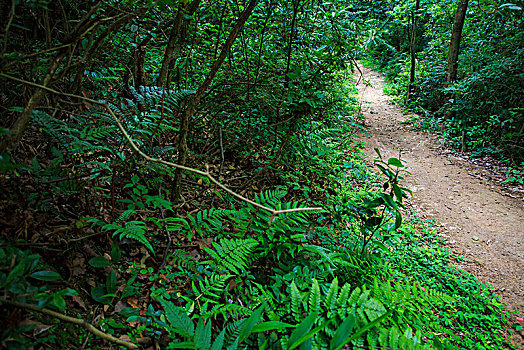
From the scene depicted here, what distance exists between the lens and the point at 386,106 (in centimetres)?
1271

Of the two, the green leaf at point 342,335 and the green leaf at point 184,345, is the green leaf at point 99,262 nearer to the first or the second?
the green leaf at point 184,345

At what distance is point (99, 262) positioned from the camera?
183 cm

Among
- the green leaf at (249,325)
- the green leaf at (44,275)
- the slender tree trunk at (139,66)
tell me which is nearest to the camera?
the green leaf at (44,275)

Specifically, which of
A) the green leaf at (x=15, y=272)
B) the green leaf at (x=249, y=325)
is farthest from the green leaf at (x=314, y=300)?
the green leaf at (x=15, y=272)

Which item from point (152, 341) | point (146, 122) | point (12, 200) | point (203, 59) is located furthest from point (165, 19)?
point (152, 341)

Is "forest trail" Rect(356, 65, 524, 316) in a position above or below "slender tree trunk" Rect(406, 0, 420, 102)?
below

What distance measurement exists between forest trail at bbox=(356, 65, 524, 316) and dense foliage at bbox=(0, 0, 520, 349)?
1.41 feet

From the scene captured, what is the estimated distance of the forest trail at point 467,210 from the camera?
13.8 ft

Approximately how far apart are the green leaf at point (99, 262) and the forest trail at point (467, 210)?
3.78 meters

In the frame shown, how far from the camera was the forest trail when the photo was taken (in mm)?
4219

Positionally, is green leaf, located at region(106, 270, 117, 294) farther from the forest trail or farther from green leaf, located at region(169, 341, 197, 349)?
the forest trail

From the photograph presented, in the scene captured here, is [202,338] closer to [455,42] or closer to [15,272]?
[15,272]

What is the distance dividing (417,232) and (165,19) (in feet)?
16.8

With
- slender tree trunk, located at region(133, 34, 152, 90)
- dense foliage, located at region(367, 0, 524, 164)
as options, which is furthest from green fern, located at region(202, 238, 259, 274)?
dense foliage, located at region(367, 0, 524, 164)
